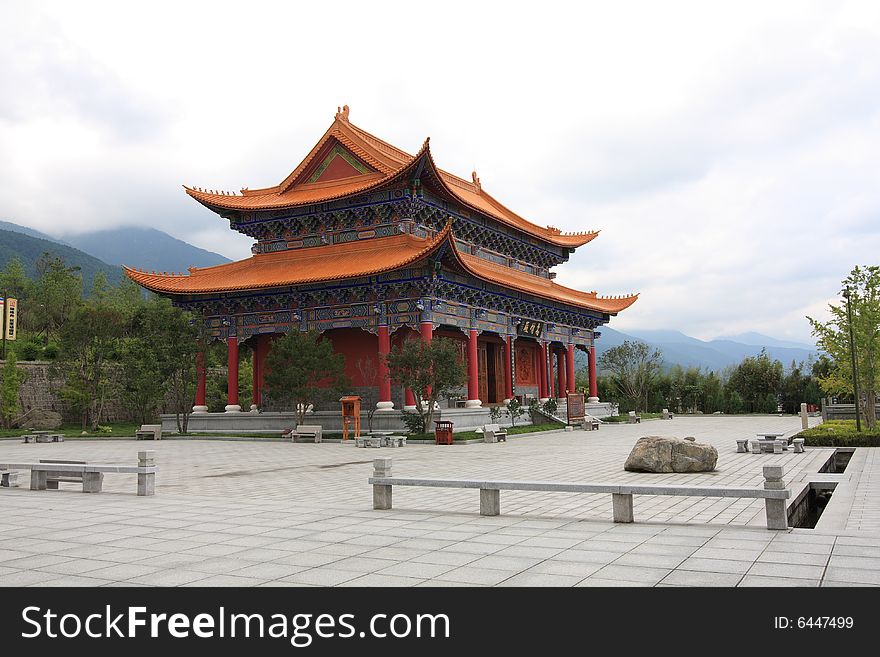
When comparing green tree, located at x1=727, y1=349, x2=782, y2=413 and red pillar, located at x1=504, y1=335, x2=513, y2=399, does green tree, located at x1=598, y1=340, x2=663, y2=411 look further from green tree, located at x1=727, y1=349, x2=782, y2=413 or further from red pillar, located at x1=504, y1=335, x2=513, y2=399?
red pillar, located at x1=504, y1=335, x2=513, y2=399

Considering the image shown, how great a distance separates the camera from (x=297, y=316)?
31.2 metres

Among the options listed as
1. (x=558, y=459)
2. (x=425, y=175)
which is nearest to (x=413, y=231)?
(x=425, y=175)

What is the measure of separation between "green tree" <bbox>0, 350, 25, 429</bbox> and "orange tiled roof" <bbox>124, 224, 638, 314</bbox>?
7.04m

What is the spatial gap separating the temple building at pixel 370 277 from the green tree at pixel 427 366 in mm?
2755

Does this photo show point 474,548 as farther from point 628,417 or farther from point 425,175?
point 628,417

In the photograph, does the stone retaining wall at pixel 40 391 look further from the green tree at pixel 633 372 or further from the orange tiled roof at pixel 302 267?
the green tree at pixel 633 372

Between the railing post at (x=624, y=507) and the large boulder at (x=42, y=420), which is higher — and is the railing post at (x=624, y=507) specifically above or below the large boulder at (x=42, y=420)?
below

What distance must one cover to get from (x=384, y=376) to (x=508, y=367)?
994 cm

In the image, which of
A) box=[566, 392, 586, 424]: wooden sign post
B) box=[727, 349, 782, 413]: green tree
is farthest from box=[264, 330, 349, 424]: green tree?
box=[727, 349, 782, 413]: green tree

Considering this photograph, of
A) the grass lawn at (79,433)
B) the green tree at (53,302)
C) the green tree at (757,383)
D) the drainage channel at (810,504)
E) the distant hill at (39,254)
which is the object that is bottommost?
the drainage channel at (810,504)

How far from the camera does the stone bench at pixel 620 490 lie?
25.1ft

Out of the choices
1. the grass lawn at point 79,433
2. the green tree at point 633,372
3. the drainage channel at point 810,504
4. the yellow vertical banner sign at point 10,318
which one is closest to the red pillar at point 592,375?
the green tree at point 633,372

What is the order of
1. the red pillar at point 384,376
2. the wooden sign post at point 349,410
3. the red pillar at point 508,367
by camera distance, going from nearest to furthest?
the wooden sign post at point 349,410
the red pillar at point 384,376
the red pillar at point 508,367

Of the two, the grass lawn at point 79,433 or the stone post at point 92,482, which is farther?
the grass lawn at point 79,433
